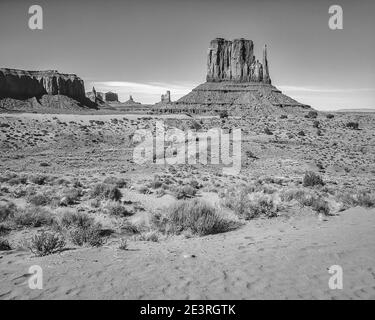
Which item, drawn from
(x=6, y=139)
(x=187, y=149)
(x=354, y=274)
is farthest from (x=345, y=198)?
(x=6, y=139)

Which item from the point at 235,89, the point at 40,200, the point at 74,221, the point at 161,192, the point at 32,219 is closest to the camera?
the point at 74,221

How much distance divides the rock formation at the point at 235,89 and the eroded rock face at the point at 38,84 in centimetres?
5003

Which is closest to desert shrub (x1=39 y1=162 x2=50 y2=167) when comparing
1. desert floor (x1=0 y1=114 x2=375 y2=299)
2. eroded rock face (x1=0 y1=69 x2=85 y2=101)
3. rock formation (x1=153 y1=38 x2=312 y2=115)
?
desert floor (x1=0 y1=114 x2=375 y2=299)

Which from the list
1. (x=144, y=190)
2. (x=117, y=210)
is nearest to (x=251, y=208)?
(x=117, y=210)

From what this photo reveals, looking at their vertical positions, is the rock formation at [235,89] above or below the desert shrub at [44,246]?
above

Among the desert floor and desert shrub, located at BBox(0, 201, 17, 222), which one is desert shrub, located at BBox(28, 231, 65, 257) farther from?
desert shrub, located at BBox(0, 201, 17, 222)

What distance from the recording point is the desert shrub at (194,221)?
952 centimetres

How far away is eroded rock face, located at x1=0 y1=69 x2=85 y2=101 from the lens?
12700cm

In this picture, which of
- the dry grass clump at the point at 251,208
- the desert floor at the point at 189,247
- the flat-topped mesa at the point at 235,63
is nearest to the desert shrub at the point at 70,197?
the desert floor at the point at 189,247

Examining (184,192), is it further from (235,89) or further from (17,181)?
(235,89)

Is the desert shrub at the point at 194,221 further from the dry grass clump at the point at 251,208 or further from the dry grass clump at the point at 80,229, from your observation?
the dry grass clump at the point at 80,229

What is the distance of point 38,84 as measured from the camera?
5359 inches

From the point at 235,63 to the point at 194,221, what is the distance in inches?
5170
